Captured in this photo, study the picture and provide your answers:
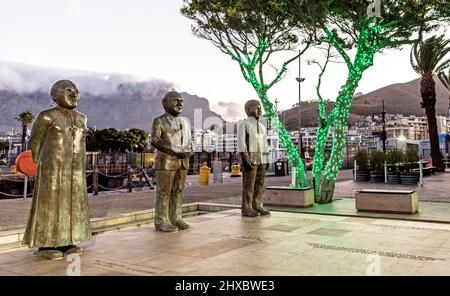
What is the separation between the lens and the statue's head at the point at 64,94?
14.7 ft

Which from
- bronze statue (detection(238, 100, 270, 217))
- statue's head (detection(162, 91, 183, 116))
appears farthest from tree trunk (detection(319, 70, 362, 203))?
statue's head (detection(162, 91, 183, 116))

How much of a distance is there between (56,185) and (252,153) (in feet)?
13.2

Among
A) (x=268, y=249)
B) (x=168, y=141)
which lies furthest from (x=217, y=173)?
(x=268, y=249)

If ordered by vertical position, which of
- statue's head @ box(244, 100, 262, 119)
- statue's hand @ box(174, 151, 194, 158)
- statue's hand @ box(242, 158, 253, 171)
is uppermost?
statue's head @ box(244, 100, 262, 119)

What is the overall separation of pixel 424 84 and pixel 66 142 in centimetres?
2977

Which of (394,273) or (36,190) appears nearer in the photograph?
(394,273)

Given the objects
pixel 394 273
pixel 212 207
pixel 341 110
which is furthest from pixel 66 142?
pixel 341 110

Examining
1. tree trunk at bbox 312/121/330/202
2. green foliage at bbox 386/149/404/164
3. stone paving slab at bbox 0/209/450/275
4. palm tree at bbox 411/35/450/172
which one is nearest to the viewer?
stone paving slab at bbox 0/209/450/275

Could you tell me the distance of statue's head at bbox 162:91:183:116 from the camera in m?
6.07

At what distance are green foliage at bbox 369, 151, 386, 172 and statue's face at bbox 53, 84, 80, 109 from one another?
59.6 ft

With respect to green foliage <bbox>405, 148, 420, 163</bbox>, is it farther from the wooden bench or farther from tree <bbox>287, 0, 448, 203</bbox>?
the wooden bench
